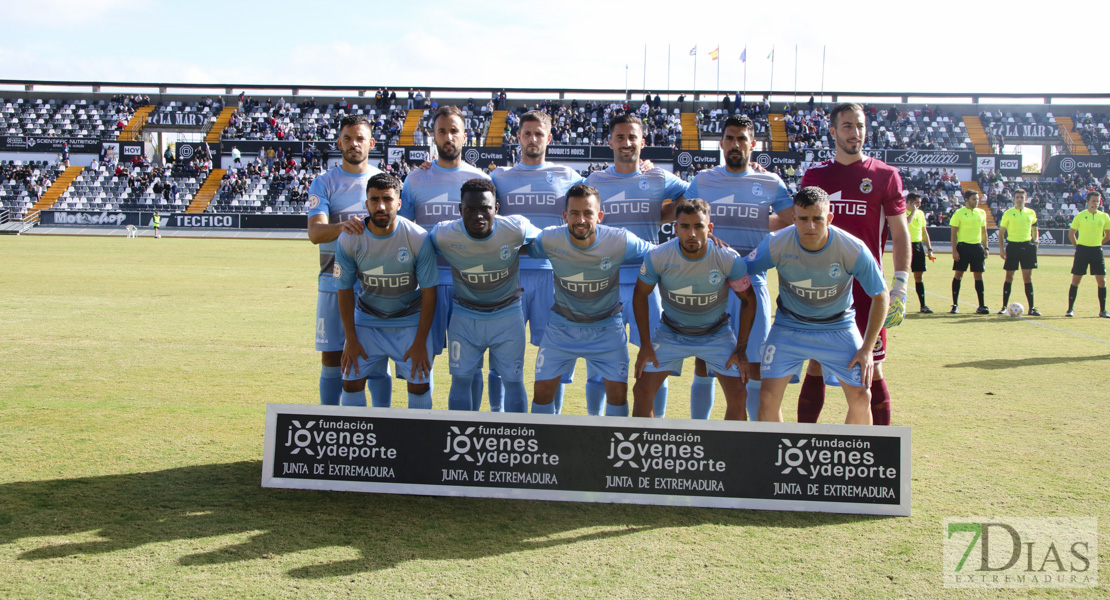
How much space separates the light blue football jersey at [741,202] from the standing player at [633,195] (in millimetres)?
273

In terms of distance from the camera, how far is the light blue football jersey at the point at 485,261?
16.4 ft

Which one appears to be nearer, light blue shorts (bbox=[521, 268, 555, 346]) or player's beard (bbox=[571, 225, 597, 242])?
player's beard (bbox=[571, 225, 597, 242])

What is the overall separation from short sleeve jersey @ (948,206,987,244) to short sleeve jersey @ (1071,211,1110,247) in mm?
1364

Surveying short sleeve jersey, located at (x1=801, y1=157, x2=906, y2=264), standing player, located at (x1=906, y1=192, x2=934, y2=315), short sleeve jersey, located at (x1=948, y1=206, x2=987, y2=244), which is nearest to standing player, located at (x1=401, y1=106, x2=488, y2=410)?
short sleeve jersey, located at (x1=801, y1=157, x2=906, y2=264)

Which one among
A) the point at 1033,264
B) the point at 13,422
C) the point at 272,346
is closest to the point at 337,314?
the point at 13,422

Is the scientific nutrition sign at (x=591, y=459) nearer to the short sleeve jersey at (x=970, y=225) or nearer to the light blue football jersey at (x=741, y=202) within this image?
the light blue football jersey at (x=741, y=202)

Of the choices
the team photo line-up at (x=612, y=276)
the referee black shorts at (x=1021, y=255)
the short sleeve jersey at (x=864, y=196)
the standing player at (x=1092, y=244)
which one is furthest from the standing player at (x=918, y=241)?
the team photo line-up at (x=612, y=276)

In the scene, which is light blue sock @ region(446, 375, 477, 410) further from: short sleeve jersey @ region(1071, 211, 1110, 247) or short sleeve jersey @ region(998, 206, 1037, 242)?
short sleeve jersey @ region(1071, 211, 1110, 247)

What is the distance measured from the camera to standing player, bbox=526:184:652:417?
500cm

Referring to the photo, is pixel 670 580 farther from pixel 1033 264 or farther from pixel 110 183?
pixel 110 183

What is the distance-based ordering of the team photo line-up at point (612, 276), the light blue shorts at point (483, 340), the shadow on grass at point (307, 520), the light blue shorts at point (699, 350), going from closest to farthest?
the shadow on grass at point (307, 520)
the team photo line-up at point (612, 276)
the light blue shorts at point (699, 350)
the light blue shorts at point (483, 340)

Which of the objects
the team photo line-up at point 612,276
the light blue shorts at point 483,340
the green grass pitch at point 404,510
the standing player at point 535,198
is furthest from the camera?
the standing player at point 535,198

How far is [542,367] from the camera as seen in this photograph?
505 cm

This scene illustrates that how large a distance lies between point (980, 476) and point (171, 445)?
5.20m
